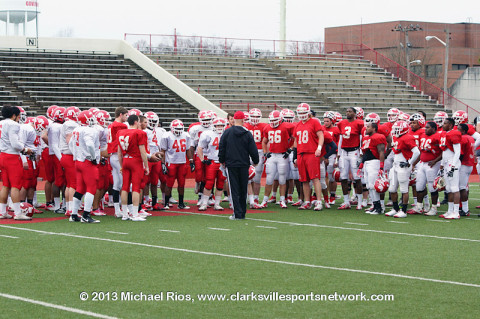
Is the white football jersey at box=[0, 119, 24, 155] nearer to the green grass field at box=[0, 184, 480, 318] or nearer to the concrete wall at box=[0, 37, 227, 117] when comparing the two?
the green grass field at box=[0, 184, 480, 318]

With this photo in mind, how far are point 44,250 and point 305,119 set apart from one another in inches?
247

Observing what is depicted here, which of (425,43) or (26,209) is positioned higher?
(425,43)

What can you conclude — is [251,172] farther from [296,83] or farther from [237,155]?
[296,83]

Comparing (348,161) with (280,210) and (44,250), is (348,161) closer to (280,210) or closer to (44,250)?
(280,210)

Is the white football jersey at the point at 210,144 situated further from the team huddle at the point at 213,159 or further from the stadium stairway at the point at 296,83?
the stadium stairway at the point at 296,83

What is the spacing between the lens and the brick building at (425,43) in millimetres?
63031

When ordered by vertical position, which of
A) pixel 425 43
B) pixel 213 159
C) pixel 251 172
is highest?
pixel 425 43

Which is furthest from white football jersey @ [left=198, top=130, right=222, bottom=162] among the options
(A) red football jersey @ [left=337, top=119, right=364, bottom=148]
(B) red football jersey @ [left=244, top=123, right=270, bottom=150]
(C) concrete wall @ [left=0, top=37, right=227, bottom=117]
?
(C) concrete wall @ [left=0, top=37, right=227, bottom=117]

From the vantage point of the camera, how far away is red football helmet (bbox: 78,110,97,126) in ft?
38.8

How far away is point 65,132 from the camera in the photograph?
12617mm

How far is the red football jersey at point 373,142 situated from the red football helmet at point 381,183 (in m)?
0.46

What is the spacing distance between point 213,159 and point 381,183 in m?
3.12

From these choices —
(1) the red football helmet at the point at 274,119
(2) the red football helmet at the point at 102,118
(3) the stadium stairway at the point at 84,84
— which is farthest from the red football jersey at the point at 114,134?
(3) the stadium stairway at the point at 84,84

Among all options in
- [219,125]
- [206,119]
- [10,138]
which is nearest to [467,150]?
[219,125]
